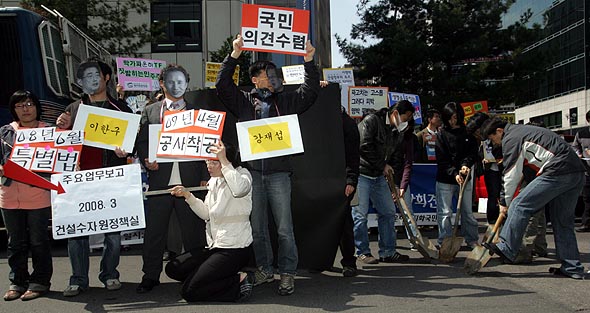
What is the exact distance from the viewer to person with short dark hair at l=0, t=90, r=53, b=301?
229 inches

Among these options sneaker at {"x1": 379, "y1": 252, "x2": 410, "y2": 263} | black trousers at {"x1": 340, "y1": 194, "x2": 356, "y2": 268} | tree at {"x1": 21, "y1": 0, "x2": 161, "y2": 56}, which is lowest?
sneaker at {"x1": 379, "y1": 252, "x2": 410, "y2": 263}

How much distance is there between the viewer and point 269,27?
19.7 feet

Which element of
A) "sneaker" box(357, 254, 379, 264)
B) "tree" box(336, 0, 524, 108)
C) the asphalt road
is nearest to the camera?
the asphalt road

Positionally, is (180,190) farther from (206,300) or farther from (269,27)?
(269,27)

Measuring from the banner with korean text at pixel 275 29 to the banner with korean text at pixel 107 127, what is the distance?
1.33 meters

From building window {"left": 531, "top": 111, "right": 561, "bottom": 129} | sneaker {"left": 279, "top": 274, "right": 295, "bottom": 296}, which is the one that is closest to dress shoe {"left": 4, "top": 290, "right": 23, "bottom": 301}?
sneaker {"left": 279, "top": 274, "right": 295, "bottom": 296}

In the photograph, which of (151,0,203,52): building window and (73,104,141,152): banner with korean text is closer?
(73,104,141,152): banner with korean text

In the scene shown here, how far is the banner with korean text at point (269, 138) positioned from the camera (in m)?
5.64

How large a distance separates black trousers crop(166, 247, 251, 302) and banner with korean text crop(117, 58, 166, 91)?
732 centimetres

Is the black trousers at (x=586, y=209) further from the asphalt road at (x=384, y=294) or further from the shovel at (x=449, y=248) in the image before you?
the shovel at (x=449, y=248)

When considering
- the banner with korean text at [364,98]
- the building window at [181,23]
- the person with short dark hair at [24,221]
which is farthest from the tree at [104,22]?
the building window at [181,23]

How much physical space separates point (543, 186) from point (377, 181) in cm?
189

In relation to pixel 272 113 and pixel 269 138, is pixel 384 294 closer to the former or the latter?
pixel 269 138

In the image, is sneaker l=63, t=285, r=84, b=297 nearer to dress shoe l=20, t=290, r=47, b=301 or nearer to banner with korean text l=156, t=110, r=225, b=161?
dress shoe l=20, t=290, r=47, b=301
